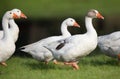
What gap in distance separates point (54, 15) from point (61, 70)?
1810 centimetres

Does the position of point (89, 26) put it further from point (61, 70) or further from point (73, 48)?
point (61, 70)

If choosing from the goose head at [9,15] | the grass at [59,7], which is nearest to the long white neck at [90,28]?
the goose head at [9,15]

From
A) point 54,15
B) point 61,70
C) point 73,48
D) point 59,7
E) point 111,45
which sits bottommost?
point 59,7

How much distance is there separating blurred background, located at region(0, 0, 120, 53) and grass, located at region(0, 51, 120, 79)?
7.18 metres

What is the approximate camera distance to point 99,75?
1365 cm

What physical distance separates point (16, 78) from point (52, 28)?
13.7 meters

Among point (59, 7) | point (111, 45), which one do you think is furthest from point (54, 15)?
point (111, 45)

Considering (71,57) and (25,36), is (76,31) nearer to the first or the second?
(25,36)

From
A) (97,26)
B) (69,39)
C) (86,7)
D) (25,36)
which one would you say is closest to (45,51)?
(69,39)

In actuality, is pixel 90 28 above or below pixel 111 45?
above

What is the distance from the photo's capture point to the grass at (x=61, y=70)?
13.6 metres

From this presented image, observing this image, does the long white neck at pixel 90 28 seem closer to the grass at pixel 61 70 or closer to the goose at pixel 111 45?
the goose at pixel 111 45

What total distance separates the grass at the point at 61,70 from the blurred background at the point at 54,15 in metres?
7.18

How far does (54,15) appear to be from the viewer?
32.5m
